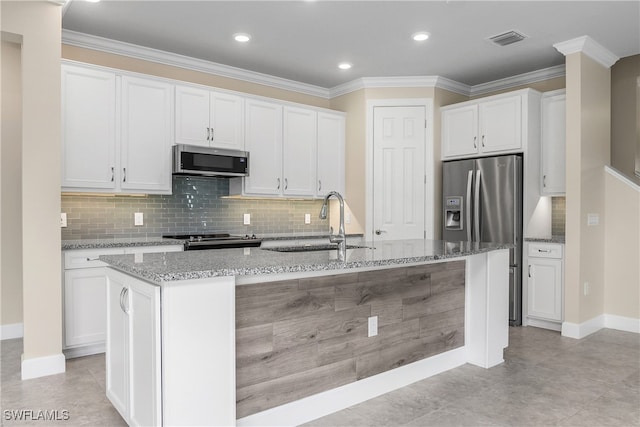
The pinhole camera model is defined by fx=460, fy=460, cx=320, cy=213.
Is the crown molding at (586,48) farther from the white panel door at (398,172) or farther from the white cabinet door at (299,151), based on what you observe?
the white cabinet door at (299,151)

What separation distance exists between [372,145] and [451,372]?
2885 millimetres

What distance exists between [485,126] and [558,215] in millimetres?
1228

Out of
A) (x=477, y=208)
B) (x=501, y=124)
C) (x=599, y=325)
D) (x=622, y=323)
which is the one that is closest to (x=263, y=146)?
(x=477, y=208)

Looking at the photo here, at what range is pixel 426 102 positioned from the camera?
532 cm

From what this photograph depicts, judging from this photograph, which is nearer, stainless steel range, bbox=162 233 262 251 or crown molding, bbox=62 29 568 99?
stainless steel range, bbox=162 233 262 251

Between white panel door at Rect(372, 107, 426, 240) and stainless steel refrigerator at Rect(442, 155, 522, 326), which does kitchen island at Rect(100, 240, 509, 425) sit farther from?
white panel door at Rect(372, 107, 426, 240)

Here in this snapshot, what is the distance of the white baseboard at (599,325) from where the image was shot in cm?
422

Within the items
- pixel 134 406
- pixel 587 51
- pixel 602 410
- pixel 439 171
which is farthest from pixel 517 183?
pixel 134 406

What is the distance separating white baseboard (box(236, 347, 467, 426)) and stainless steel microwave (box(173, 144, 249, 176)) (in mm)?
2475

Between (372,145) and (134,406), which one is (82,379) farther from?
(372,145)

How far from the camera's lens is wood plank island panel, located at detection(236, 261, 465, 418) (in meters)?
2.24

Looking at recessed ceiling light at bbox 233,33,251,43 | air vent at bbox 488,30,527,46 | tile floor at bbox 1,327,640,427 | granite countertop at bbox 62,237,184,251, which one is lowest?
tile floor at bbox 1,327,640,427

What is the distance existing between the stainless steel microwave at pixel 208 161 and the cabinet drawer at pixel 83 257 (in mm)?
970

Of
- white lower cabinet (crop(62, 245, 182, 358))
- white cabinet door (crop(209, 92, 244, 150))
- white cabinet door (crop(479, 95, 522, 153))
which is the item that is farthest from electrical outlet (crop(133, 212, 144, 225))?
white cabinet door (crop(479, 95, 522, 153))
